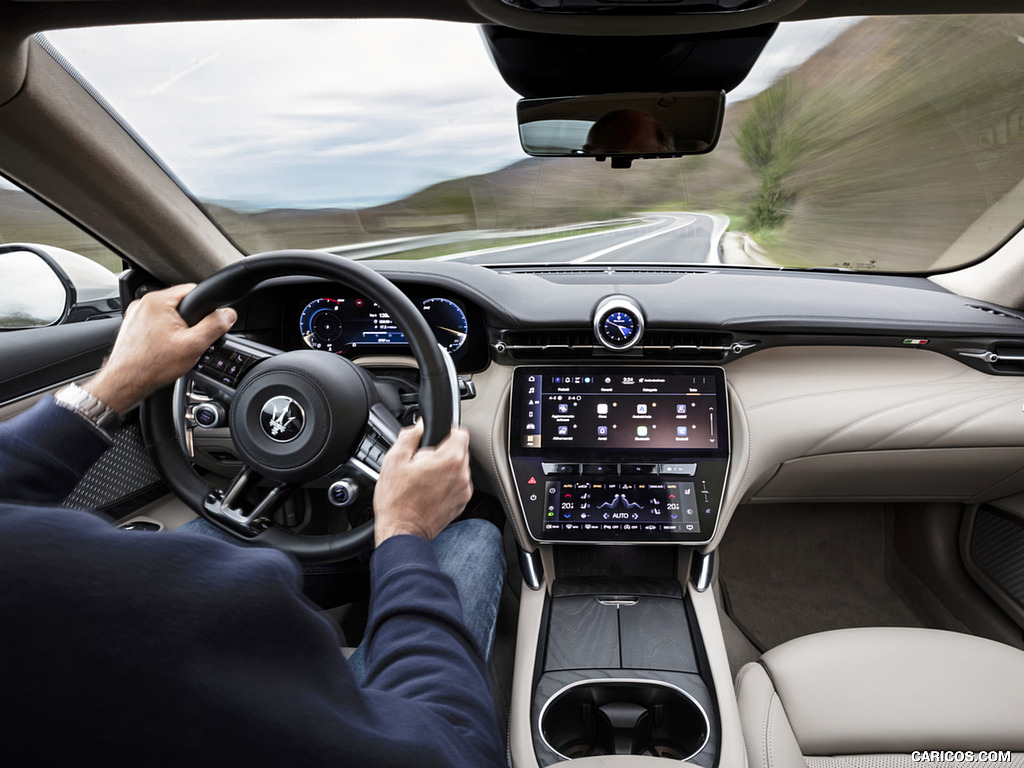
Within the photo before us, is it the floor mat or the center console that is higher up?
the center console

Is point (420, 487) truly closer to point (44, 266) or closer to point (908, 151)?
point (44, 266)

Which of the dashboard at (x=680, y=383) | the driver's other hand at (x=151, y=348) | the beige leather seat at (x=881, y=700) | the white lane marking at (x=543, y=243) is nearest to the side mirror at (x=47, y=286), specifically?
the dashboard at (x=680, y=383)

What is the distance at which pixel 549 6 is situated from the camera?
1375 millimetres

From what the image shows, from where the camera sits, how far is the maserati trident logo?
1618 millimetres

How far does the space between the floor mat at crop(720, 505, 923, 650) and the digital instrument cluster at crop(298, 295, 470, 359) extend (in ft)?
5.05

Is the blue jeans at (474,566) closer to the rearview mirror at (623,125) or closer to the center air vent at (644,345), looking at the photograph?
the center air vent at (644,345)

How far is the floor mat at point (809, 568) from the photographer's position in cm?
286

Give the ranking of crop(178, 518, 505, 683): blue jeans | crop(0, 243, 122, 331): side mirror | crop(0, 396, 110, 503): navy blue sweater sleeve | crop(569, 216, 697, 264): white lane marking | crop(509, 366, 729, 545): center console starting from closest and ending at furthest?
1. crop(0, 396, 110, 503): navy blue sweater sleeve
2. crop(178, 518, 505, 683): blue jeans
3. crop(0, 243, 122, 331): side mirror
4. crop(509, 366, 729, 545): center console
5. crop(569, 216, 697, 264): white lane marking

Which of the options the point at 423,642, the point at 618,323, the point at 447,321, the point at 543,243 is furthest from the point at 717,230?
the point at 423,642

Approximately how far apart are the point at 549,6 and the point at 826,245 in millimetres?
1755

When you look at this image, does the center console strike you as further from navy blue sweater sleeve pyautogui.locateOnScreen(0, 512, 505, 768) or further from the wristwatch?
navy blue sweater sleeve pyautogui.locateOnScreen(0, 512, 505, 768)

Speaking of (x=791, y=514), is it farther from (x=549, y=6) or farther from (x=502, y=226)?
(x=549, y=6)

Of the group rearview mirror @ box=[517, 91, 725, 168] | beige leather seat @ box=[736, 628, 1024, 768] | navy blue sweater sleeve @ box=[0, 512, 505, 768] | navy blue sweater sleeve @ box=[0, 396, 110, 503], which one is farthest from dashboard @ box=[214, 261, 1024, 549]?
navy blue sweater sleeve @ box=[0, 512, 505, 768]

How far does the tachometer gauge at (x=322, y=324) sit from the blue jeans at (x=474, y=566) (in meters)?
0.69
